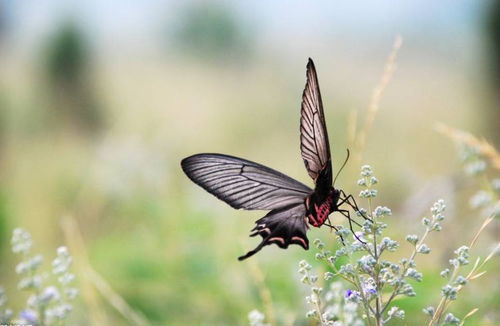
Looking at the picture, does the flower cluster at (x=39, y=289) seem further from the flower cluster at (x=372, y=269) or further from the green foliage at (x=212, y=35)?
the green foliage at (x=212, y=35)

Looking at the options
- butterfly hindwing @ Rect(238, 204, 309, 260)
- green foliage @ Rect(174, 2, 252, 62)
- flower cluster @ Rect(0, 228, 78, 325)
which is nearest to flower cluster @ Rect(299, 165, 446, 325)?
butterfly hindwing @ Rect(238, 204, 309, 260)

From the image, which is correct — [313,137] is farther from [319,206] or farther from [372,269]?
[372,269]

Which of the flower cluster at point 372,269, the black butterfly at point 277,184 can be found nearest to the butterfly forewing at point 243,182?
the black butterfly at point 277,184

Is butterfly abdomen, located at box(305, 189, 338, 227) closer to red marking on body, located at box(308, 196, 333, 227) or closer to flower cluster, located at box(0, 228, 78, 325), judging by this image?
red marking on body, located at box(308, 196, 333, 227)

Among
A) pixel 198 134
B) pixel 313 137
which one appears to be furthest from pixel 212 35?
pixel 313 137

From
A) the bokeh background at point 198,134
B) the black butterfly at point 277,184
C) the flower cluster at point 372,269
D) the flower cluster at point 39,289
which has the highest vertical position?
the bokeh background at point 198,134

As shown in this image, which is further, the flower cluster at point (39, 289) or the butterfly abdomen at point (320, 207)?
the butterfly abdomen at point (320, 207)

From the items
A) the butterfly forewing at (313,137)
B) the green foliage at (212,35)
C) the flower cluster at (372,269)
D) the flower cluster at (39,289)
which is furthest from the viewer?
the green foliage at (212,35)
